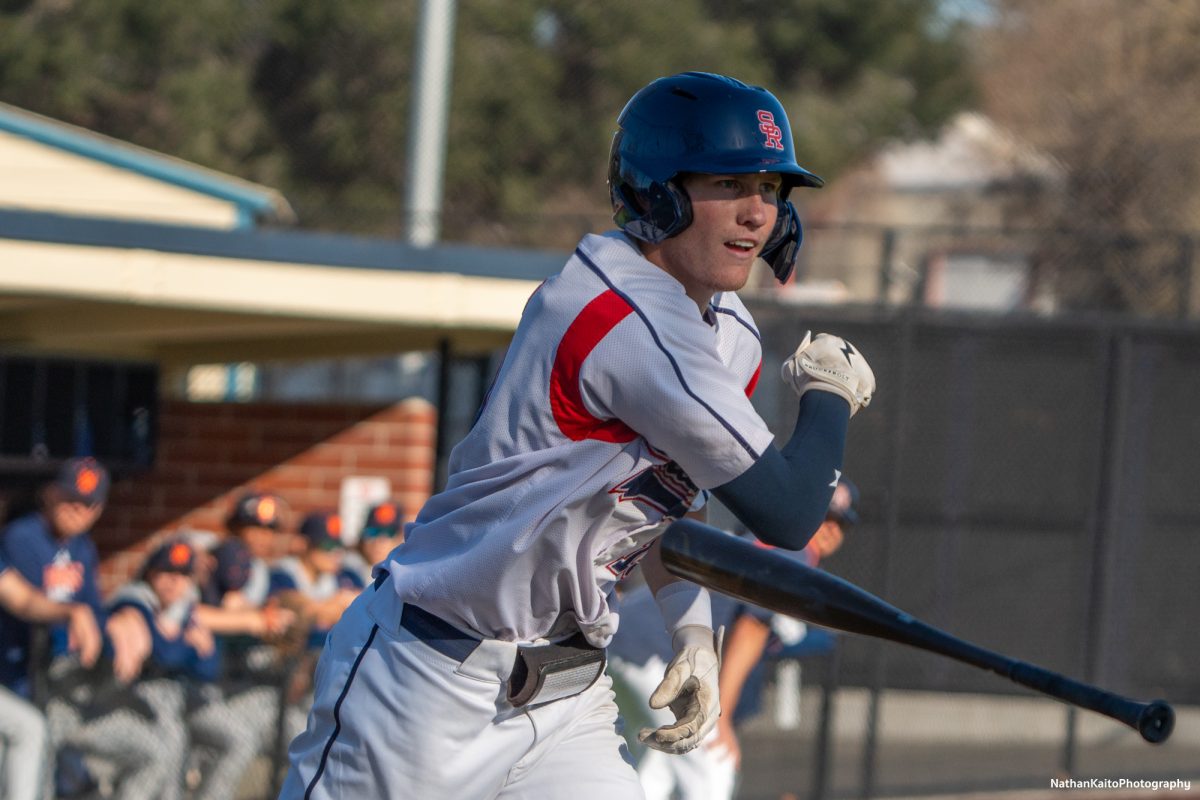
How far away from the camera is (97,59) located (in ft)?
60.3

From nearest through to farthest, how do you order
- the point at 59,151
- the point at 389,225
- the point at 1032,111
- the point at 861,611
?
the point at 861,611
the point at 59,151
the point at 389,225
the point at 1032,111

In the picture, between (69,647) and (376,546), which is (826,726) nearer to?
(376,546)

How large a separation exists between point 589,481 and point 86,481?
4008 millimetres

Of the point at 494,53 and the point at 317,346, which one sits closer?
the point at 317,346

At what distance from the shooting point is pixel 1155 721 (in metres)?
A: 2.40

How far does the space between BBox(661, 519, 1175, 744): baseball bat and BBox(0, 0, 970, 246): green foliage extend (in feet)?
46.7

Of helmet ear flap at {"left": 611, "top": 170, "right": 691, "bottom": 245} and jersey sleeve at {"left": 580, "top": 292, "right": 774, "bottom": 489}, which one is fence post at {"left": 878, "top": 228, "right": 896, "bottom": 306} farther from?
jersey sleeve at {"left": 580, "top": 292, "right": 774, "bottom": 489}

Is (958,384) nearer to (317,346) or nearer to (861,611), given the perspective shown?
(317,346)

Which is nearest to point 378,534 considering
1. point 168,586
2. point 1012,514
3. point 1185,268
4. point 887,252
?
point 168,586

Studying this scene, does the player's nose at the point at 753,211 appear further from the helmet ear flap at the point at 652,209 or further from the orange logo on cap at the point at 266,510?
the orange logo on cap at the point at 266,510

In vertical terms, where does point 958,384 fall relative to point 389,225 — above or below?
below

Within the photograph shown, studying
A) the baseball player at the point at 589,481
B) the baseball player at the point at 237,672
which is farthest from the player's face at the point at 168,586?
the baseball player at the point at 589,481

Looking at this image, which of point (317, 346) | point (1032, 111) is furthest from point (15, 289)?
point (1032, 111)

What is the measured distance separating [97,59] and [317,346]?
11293 millimetres
